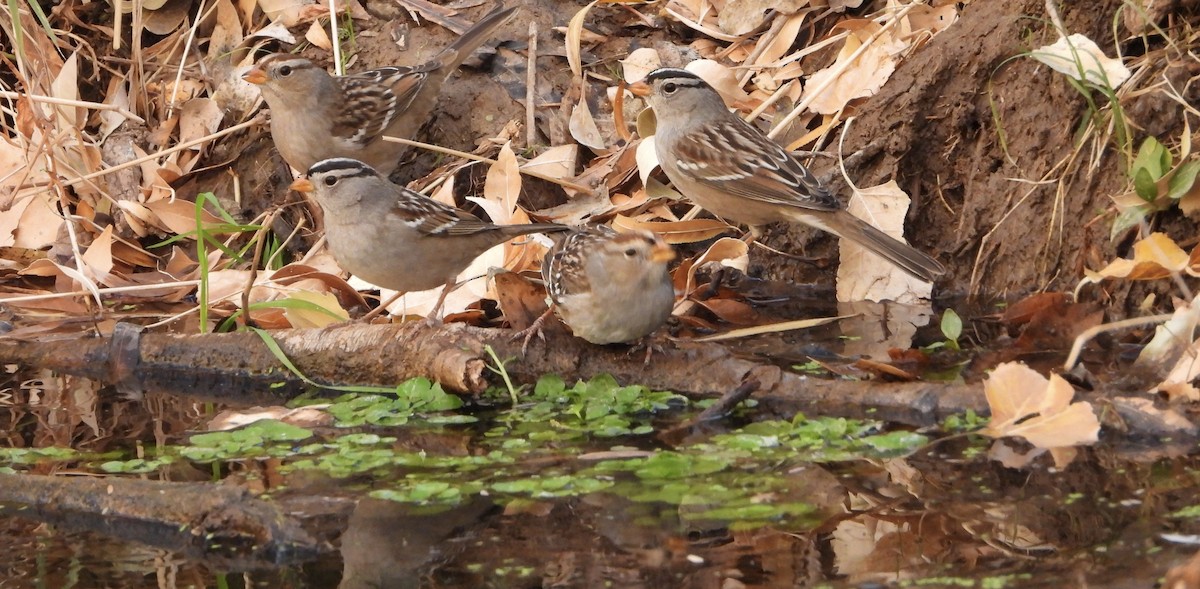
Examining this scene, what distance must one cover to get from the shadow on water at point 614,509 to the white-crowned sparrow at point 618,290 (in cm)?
34

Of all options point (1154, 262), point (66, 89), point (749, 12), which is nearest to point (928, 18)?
point (749, 12)

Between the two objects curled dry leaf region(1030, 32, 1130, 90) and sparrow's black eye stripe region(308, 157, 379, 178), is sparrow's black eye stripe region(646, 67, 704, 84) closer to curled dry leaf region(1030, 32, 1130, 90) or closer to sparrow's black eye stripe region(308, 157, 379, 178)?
sparrow's black eye stripe region(308, 157, 379, 178)

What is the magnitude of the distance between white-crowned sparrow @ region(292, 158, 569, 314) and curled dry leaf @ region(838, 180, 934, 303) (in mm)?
1465

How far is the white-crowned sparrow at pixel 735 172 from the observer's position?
6.05 meters

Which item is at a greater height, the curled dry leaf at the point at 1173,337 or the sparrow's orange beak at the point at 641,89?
the sparrow's orange beak at the point at 641,89

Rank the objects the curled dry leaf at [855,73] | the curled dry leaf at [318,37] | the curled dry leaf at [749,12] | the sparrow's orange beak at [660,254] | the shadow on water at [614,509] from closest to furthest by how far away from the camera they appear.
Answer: the shadow on water at [614,509], the sparrow's orange beak at [660,254], the curled dry leaf at [855,73], the curled dry leaf at [749,12], the curled dry leaf at [318,37]

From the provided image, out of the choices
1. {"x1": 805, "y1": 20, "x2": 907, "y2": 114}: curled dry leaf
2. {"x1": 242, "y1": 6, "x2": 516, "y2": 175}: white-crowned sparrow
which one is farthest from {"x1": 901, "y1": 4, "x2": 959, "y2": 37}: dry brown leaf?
{"x1": 242, "y1": 6, "x2": 516, "y2": 175}: white-crowned sparrow

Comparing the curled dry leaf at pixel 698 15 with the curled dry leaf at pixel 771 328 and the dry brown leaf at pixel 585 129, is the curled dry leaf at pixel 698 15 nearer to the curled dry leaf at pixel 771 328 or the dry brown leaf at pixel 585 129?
the dry brown leaf at pixel 585 129

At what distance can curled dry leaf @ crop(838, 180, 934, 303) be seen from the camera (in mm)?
6191

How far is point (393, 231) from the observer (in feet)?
18.9

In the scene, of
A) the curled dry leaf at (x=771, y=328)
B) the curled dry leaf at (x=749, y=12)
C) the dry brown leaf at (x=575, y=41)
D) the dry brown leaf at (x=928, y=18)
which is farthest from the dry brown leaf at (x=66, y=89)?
the dry brown leaf at (x=928, y=18)

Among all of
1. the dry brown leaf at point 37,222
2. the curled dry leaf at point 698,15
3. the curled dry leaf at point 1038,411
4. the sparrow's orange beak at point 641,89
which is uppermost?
the curled dry leaf at point 698,15

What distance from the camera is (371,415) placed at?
504 cm

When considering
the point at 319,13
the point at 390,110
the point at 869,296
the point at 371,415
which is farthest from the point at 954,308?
the point at 319,13
